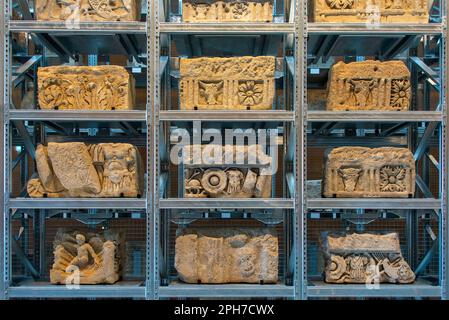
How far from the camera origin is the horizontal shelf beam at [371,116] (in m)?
4.76

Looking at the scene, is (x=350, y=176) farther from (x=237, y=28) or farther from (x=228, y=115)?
(x=237, y=28)

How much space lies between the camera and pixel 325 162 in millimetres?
5059

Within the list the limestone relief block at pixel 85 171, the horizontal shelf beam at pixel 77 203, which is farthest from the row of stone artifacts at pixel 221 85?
the horizontal shelf beam at pixel 77 203

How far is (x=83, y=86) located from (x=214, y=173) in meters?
1.48

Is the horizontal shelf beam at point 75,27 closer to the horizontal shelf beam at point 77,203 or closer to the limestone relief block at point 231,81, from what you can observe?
the limestone relief block at point 231,81

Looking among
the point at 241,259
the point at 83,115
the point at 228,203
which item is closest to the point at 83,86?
the point at 83,115

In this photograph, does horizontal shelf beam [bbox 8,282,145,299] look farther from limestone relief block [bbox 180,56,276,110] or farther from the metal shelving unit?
limestone relief block [bbox 180,56,276,110]

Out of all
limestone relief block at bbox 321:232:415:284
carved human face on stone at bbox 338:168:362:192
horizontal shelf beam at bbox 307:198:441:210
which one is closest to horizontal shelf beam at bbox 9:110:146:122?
horizontal shelf beam at bbox 307:198:441:210

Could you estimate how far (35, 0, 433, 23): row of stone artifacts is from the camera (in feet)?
16.0

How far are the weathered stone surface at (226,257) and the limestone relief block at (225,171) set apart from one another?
401 mm

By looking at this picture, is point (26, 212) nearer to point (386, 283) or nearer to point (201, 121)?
point (201, 121)

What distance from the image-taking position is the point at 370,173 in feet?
16.0

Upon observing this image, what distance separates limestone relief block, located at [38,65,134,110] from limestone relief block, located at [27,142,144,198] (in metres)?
0.39
